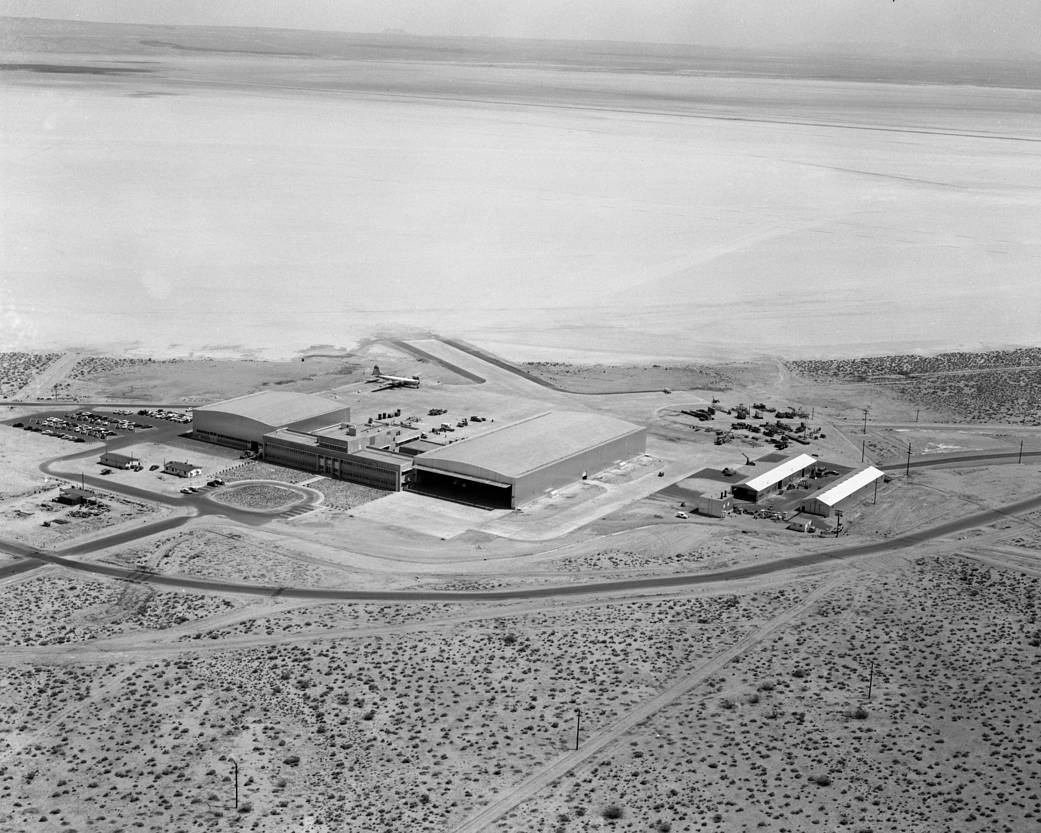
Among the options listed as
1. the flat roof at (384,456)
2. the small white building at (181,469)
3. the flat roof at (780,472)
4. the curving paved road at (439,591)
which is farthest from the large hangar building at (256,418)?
the flat roof at (780,472)

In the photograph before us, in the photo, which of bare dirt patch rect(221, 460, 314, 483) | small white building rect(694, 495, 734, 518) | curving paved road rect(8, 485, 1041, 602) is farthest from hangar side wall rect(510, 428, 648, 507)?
bare dirt patch rect(221, 460, 314, 483)

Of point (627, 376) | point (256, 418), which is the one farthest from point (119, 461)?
point (627, 376)

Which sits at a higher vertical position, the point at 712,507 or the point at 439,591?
the point at 712,507

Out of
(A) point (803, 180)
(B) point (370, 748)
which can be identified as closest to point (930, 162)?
(A) point (803, 180)

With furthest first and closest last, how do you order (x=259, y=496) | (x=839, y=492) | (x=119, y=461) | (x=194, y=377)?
(x=194, y=377) < (x=119, y=461) < (x=839, y=492) < (x=259, y=496)

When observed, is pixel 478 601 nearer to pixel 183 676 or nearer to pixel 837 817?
pixel 183 676

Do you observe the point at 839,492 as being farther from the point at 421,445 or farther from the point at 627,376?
the point at 627,376
